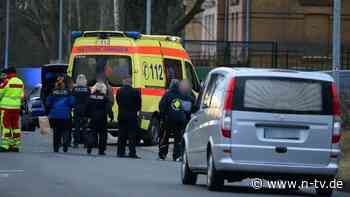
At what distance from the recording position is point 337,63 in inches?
969

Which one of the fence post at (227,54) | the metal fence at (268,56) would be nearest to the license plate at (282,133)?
the fence post at (227,54)

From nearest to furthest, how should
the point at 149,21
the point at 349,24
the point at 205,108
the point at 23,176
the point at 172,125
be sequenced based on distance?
the point at 205,108 → the point at 23,176 → the point at 172,125 → the point at 149,21 → the point at 349,24

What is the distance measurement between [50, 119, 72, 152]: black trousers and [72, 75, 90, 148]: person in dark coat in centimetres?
101

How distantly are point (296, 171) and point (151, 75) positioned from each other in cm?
1413

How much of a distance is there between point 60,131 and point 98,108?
985 millimetres

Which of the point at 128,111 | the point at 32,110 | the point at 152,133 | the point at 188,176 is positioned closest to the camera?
the point at 188,176

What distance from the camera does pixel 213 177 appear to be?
16.2 metres

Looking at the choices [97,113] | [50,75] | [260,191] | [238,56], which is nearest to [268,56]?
[238,56]

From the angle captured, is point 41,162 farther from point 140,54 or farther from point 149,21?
point 149,21

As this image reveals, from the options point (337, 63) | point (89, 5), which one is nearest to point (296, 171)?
point (337, 63)

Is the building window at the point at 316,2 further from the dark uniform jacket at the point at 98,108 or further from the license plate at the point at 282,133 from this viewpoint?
the license plate at the point at 282,133

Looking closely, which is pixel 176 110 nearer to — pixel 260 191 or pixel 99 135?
pixel 99 135

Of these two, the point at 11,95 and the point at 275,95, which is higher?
the point at 275,95

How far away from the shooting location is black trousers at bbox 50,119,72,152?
2570 cm
